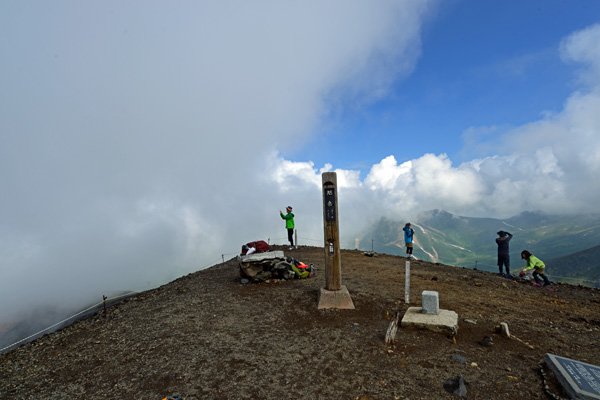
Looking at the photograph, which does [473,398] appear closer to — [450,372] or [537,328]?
[450,372]

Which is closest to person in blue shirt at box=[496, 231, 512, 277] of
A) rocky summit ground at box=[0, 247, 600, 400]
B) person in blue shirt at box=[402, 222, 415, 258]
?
rocky summit ground at box=[0, 247, 600, 400]

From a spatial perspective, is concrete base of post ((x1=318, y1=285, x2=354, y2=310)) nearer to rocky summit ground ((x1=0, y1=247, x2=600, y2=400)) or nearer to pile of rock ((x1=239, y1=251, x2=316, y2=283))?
rocky summit ground ((x1=0, y1=247, x2=600, y2=400))

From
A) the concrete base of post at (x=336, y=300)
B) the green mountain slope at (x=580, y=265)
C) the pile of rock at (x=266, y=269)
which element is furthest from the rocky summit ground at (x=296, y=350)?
the green mountain slope at (x=580, y=265)

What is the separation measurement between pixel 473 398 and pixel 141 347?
7.00 m

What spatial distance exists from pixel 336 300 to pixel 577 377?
5.50 meters

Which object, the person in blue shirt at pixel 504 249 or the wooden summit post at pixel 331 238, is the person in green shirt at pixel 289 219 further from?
the person in blue shirt at pixel 504 249

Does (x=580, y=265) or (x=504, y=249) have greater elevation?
(x=504, y=249)

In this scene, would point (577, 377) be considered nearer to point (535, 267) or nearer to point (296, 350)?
point (296, 350)

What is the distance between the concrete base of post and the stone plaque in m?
4.78

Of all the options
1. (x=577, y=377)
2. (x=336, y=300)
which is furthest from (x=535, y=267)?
(x=577, y=377)

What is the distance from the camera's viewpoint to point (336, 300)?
931cm

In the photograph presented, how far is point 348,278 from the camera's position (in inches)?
525

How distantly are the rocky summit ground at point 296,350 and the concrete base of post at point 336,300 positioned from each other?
0.23 m

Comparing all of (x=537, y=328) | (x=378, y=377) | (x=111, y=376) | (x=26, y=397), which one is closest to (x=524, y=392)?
(x=378, y=377)
